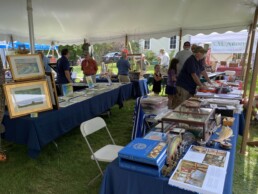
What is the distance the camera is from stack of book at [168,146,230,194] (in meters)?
0.93

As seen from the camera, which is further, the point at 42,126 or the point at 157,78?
the point at 157,78

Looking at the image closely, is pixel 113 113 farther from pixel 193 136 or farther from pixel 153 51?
pixel 153 51

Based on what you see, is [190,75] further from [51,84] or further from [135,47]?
[135,47]

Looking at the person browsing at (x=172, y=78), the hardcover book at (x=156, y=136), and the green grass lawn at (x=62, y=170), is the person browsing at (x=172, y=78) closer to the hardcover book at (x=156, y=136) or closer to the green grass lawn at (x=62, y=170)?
the green grass lawn at (x=62, y=170)

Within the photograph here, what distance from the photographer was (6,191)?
2.03m

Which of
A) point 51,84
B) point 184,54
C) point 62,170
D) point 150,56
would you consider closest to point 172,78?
point 184,54

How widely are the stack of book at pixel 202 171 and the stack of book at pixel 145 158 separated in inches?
3.7

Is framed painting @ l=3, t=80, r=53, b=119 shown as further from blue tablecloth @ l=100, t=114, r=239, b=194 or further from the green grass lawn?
blue tablecloth @ l=100, t=114, r=239, b=194

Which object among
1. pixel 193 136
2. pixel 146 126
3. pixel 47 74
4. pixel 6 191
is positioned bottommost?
pixel 6 191

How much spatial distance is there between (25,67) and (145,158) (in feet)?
5.75

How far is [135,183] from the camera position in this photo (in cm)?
107

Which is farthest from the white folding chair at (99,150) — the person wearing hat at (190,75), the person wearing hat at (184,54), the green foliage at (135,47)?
the green foliage at (135,47)

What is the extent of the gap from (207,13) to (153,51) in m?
14.2

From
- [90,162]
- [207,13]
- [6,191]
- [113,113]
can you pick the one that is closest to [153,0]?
[207,13]
